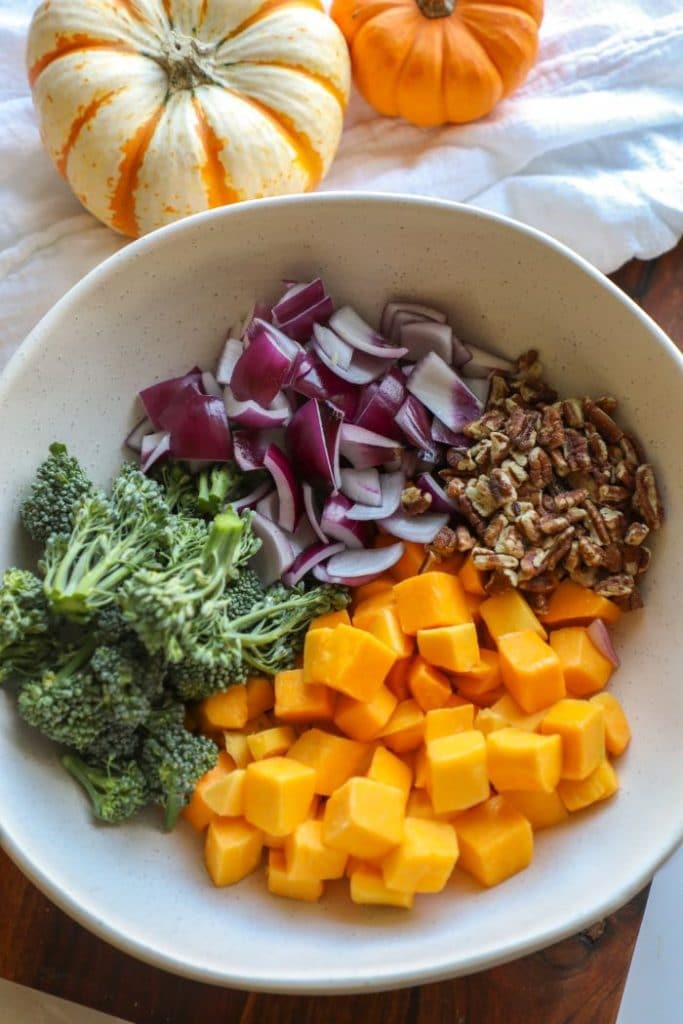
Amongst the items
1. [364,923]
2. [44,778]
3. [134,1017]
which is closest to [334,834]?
[364,923]

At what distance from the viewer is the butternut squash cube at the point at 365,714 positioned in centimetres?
147

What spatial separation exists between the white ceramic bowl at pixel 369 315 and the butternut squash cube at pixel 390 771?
17cm

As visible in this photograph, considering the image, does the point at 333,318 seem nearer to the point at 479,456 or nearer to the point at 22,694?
the point at 479,456

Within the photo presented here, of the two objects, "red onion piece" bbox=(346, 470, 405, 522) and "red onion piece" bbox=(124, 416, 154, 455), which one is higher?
"red onion piece" bbox=(124, 416, 154, 455)

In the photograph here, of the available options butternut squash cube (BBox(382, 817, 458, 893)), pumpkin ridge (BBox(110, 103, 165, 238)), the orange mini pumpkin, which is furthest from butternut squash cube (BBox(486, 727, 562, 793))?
the orange mini pumpkin

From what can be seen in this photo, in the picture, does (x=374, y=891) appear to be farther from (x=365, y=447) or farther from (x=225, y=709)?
(x=365, y=447)

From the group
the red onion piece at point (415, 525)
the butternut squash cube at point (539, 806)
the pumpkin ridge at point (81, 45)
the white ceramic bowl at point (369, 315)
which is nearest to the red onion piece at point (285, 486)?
the red onion piece at point (415, 525)

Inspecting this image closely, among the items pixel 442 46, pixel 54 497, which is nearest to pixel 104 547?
pixel 54 497

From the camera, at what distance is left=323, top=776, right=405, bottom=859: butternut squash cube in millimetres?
1338

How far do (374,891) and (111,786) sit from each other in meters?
0.42

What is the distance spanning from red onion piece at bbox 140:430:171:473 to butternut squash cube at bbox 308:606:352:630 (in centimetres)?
38

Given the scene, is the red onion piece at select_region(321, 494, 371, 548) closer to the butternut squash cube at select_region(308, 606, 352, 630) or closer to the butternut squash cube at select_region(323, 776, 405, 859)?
the butternut squash cube at select_region(308, 606, 352, 630)

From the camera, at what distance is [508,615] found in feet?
5.03

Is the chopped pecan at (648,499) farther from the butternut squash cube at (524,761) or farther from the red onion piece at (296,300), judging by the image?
the red onion piece at (296,300)
